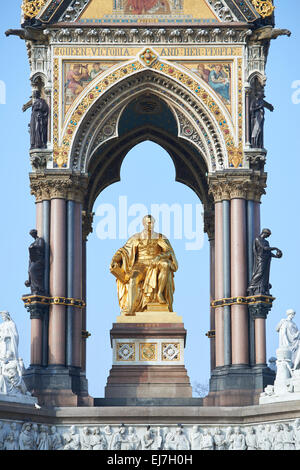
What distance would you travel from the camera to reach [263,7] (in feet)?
137

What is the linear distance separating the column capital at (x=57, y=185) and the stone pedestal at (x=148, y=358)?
3715 millimetres

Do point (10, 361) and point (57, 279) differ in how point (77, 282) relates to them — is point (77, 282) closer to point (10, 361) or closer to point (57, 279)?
point (57, 279)

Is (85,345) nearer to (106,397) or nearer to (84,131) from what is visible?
(106,397)

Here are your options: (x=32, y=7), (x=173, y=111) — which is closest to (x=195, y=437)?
(x=173, y=111)

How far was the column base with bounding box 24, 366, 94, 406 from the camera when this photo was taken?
128ft

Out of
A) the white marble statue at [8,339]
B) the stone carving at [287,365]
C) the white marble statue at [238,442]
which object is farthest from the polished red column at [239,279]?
the white marble statue at [8,339]

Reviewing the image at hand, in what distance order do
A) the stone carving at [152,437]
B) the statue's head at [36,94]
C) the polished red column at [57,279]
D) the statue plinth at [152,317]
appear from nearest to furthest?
the stone carving at [152,437]
the polished red column at [57,279]
the statue's head at [36,94]
the statue plinth at [152,317]

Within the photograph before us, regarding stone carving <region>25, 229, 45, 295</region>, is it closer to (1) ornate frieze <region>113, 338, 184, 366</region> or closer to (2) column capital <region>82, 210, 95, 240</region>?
(1) ornate frieze <region>113, 338, 184, 366</region>

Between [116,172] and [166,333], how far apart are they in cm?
616

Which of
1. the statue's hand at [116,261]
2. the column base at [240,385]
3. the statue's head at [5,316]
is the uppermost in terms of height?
the statue's hand at [116,261]

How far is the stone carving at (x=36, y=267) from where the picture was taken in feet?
131

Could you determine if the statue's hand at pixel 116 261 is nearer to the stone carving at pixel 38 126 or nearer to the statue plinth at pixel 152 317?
the statue plinth at pixel 152 317

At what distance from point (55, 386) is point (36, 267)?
3044mm

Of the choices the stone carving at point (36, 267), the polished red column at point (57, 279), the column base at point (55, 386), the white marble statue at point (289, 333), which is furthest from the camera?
the stone carving at point (36, 267)
